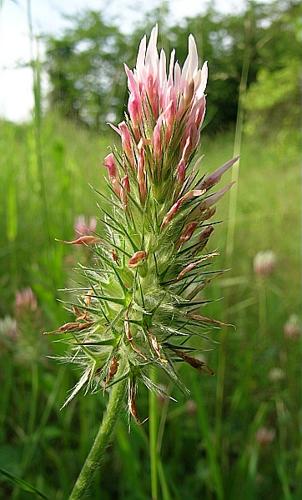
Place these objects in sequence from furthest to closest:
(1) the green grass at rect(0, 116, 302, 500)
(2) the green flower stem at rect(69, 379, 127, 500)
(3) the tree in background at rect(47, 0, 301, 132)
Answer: (3) the tree in background at rect(47, 0, 301, 132) < (1) the green grass at rect(0, 116, 302, 500) < (2) the green flower stem at rect(69, 379, 127, 500)

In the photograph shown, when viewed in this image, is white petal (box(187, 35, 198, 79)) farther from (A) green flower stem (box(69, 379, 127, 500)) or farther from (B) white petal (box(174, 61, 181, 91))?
(A) green flower stem (box(69, 379, 127, 500))

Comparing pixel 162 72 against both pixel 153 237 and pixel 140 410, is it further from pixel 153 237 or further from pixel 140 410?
pixel 140 410

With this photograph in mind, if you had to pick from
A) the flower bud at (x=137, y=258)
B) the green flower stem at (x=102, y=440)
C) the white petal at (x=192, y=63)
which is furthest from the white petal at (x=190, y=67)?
the green flower stem at (x=102, y=440)

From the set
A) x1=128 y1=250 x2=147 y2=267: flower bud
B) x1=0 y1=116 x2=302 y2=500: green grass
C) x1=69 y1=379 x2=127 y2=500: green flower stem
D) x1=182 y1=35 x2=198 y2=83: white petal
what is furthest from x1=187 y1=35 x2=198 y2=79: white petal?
x1=0 y1=116 x2=302 y2=500: green grass

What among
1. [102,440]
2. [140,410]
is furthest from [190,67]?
[140,410]

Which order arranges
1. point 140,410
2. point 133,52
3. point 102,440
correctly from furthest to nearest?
point 133,52, point 140,410, point 102,440

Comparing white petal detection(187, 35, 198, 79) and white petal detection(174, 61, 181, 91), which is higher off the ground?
white petal detection(187, 35, 198, 79)

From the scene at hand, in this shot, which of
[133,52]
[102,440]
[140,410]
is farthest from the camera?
[133,52]

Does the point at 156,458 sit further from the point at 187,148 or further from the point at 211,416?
the point at 211,416

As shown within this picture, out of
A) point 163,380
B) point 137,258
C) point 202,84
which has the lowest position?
point 163,380

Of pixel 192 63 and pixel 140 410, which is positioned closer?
pixel 192 63

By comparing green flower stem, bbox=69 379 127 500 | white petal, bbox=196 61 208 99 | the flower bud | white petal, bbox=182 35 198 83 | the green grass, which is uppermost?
white petal, bbox=182 35 198 83

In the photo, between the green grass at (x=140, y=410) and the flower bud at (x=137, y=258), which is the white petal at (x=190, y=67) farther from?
the green grass at (x=140, y=410)
